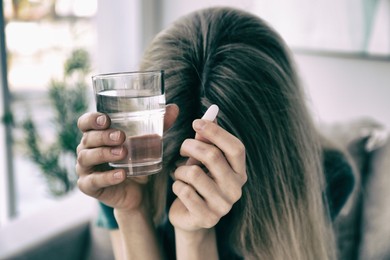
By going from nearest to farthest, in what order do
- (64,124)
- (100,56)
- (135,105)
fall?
(135,105) → (64,124) → (100,56)

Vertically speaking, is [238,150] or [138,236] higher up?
[238,150]

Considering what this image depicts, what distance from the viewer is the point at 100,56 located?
2.72 m

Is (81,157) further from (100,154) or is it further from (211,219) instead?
(211,219)

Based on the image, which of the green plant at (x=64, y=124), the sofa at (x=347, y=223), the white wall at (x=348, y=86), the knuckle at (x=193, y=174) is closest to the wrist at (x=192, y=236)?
the knuckle at (x=193, y=174)

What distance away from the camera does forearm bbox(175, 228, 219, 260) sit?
90cm

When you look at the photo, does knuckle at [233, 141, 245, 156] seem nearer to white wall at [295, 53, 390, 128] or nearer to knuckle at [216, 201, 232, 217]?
knuckle at [216, 201, 232, 217]

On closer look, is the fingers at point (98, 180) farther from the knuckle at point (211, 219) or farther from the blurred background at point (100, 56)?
the blurred background at point (100, 56)

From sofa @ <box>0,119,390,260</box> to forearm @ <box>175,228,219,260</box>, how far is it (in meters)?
0.62

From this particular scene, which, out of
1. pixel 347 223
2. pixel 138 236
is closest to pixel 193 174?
pixel 138 236

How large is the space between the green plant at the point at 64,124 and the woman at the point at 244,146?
1321 millimetres

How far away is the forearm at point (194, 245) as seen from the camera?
90 centimetres

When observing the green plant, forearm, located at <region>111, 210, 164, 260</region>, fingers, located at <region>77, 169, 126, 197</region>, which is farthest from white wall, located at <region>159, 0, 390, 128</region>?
fingers, located at <region>77, 169, 126, 197</region>

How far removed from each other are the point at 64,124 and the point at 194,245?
152 cm

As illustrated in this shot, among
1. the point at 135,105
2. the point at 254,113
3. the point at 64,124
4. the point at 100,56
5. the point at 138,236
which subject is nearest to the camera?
the point at 135,105
